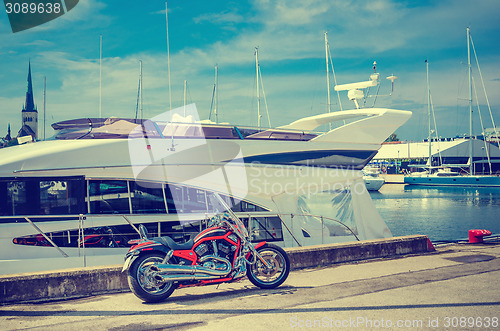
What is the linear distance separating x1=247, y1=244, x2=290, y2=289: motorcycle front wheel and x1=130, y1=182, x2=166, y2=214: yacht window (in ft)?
10.1

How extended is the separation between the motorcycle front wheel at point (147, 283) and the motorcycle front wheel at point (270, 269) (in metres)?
1.16

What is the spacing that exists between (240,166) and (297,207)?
1742 millimetres

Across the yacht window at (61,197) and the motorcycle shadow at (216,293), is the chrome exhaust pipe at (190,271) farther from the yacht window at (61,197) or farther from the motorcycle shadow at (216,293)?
the yacht window at (61,197)

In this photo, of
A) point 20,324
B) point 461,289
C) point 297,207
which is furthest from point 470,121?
point 20,324

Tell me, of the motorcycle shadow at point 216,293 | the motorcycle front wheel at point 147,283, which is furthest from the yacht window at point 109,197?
the motorcycle front wheel at point 147,283

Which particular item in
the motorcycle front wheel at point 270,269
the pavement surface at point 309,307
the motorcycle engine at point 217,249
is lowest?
the pavement surface at point 309,307

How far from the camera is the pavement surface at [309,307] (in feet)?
15.3

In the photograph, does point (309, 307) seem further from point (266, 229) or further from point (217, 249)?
point (266, 229)

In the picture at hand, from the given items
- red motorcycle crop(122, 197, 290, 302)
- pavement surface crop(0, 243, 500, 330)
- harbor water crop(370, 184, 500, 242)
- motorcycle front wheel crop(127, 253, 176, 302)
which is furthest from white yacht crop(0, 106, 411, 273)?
harbor water crop(370, 184, 500, 242)

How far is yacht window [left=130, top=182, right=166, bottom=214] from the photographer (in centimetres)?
848

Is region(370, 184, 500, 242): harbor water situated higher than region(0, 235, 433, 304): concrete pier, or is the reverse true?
region(0, 235, 433, 304): concrete pier

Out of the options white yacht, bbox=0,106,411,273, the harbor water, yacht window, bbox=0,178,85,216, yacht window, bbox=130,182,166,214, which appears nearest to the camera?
yacht window, bbox=0,178,85,216

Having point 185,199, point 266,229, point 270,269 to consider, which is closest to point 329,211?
point 266,229

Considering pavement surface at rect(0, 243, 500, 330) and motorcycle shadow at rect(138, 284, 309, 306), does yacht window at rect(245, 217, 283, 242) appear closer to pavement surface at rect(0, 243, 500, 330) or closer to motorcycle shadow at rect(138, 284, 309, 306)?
pavement surface at rect(0, 243, 500, 330)
